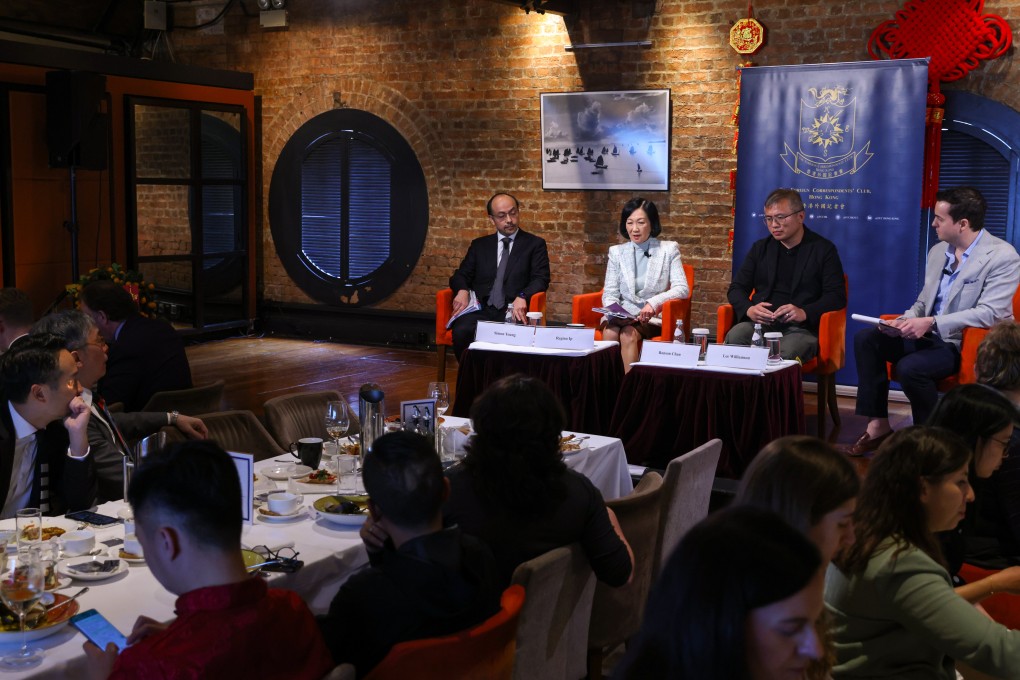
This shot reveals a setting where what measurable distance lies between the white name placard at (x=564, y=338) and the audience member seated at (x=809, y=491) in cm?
380

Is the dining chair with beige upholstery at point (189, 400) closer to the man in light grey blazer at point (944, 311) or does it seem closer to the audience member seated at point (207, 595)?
the audience member seated at point (207, 595)

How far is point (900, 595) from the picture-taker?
2104 mm

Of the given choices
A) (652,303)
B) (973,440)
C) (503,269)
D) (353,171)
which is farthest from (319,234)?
(973,440)

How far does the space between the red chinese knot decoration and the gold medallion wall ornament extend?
94 centimetres

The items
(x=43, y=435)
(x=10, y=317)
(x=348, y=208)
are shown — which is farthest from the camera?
(x=348, y=208)

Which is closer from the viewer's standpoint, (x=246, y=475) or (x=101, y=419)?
(x=246, y=475)

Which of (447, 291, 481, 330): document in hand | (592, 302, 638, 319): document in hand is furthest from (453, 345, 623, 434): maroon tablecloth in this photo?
(447, 291, 481, 330): document in hand

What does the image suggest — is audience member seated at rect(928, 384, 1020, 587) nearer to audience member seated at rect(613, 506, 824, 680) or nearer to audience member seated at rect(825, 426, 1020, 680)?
audience member seated at rect(825, 426, 1020, 680)

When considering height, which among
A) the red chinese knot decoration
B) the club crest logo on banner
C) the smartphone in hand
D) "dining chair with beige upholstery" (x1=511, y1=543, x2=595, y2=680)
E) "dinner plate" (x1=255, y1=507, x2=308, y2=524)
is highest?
the red chinese knot decoration

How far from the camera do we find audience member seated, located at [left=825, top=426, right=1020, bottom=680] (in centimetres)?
207

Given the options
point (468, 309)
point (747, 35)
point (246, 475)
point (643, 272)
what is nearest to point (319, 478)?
point (246, 475)

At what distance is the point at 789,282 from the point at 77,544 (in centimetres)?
496

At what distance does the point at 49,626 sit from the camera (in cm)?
212

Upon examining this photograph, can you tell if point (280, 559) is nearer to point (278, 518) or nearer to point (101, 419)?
point (278, 518)
